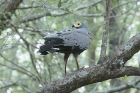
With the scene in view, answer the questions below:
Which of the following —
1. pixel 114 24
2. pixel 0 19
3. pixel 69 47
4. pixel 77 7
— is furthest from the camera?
pixel 114 24

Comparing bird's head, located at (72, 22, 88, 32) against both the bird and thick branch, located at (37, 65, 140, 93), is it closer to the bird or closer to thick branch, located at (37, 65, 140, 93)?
the bird

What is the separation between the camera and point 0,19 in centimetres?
448

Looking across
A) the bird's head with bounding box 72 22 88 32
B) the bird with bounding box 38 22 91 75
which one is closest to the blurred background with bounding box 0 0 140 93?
the bird's head with bounding box 72 22 88 32

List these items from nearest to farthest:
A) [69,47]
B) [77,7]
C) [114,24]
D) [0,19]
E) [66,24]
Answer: [69,47] < [0,19] < [77,7] < [66,24] < [114,24]

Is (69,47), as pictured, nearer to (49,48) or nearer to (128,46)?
(49,48)

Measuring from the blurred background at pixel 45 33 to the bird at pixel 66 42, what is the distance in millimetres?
514

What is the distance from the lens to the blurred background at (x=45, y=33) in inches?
196

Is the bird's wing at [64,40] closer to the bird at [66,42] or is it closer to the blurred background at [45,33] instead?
the bird at [66,42]

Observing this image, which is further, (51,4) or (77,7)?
(77,7)

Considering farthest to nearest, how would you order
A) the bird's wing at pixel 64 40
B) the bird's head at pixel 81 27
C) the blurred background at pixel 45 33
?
the blurred background at pixel 45 33 < the bird's head at pixel 81 27 < the bird's wing at pixel 64 40

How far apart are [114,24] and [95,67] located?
19.1 ft

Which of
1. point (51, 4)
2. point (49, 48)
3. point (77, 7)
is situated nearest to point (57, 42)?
point (49, 48)

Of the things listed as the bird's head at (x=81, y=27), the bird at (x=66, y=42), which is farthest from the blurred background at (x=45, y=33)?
the bird at (x=66, y=42)

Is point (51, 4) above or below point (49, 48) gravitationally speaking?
above
